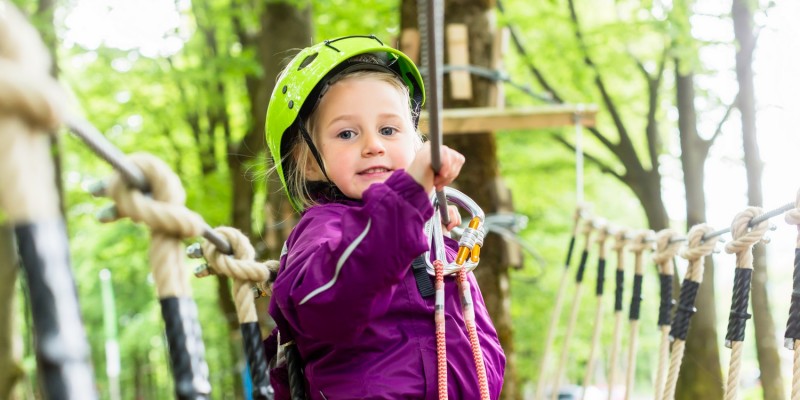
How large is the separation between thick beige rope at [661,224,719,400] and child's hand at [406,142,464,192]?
1.32m

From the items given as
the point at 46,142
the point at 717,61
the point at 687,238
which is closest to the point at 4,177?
the point at 46,142

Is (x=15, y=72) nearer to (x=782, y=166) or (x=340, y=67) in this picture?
(x=340, y=67)

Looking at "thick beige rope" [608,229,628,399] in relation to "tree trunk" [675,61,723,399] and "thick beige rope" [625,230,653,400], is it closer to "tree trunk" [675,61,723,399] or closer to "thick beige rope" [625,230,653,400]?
"thick beige rope" [625,230,653,400]

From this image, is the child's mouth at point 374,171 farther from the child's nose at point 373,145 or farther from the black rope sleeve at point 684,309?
the black rope sleeve at point 684,309

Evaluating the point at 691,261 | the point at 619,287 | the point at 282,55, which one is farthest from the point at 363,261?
the point at 282,55

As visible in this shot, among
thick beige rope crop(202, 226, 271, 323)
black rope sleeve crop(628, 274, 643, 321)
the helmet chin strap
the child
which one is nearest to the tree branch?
black rope sleeve crop(628, 274, 643, 321)

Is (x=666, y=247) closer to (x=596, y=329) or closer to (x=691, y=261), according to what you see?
(x=691, y=261)

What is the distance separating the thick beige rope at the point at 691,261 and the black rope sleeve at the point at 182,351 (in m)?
1.95

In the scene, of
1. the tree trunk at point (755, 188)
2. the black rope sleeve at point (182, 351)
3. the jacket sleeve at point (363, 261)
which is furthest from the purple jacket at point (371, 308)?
the tree trunk at point (755, 188)

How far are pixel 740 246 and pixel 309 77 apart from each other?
1.35m

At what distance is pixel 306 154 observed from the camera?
2438mm

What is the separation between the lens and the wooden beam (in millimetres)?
4781

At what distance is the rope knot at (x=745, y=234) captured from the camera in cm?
242

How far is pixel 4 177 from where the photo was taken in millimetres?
833
